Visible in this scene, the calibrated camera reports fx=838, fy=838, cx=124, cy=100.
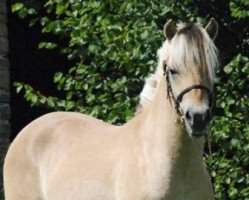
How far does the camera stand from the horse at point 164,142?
408 centimetres

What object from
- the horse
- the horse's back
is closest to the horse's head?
the horse

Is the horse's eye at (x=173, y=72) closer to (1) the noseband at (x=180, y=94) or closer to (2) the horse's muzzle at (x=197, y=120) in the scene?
(1) the noseband at (x=180, y=94)

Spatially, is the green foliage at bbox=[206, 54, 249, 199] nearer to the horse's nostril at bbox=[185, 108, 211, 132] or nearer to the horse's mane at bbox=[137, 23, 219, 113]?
the horse's mane at bbox=[137, 23, 219, 113]

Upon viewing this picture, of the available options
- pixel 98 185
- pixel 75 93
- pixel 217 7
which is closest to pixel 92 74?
pixel 75 93

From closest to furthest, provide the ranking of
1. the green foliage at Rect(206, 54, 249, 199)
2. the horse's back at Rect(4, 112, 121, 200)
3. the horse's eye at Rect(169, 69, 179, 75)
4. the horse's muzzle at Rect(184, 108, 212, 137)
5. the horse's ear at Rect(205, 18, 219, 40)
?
the horse's muzzle at Rect(184, 108, 212, 137) < the horse's eye at Rect(169, 69, 179, 75) < the horse's ear at Rect(205, 18, 219, 40) < the horse's back at Rect(4, 112, 121, 200) < the green foliage at Rect(206, 54, 249, 199)

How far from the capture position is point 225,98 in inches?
246

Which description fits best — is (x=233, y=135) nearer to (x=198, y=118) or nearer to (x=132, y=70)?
(x=132, y=70)

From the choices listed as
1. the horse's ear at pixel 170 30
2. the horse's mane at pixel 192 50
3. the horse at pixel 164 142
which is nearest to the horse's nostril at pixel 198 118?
the horse at pixel 164 142

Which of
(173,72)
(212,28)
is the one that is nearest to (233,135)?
(212,28)

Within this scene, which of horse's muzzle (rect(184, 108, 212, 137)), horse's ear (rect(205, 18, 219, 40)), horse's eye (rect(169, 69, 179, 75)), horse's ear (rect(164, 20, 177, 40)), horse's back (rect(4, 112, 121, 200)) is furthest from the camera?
horse's back (rect(4, 112, 121, 200))

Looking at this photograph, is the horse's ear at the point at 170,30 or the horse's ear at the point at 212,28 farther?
the horse's ear at the point at 212,28

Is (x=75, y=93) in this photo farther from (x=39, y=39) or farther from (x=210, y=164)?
(x=39, y=39)

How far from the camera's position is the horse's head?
3943 millimetres

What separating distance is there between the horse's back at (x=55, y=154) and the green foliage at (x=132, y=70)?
931 millimetres
